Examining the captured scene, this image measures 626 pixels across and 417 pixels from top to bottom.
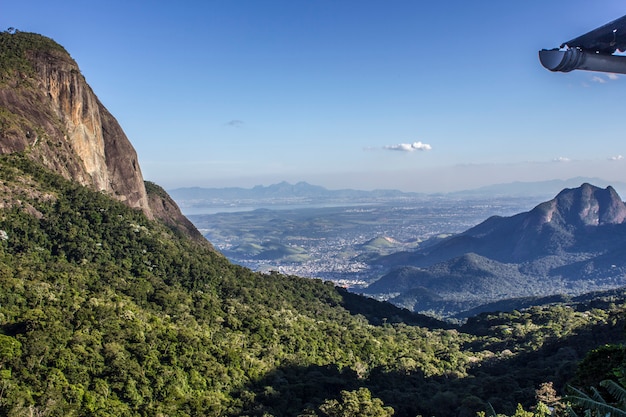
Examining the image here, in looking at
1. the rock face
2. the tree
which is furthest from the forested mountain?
the rock face

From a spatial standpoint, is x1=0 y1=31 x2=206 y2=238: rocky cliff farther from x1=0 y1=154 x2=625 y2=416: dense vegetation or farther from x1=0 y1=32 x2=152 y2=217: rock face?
x1=0 y1=154 x2=625 y2=416: dense vegetation

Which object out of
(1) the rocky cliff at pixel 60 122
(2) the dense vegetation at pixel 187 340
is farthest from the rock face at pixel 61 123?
(2) the dense vegetation at pixel 187 340

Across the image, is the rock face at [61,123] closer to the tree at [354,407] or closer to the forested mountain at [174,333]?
the forested mountain at [174,333]

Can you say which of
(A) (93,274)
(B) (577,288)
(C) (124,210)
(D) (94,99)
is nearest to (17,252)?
(A) (93,274)

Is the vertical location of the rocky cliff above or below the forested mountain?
above

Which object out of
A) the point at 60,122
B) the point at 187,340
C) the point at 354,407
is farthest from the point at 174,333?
the point at 60,122
